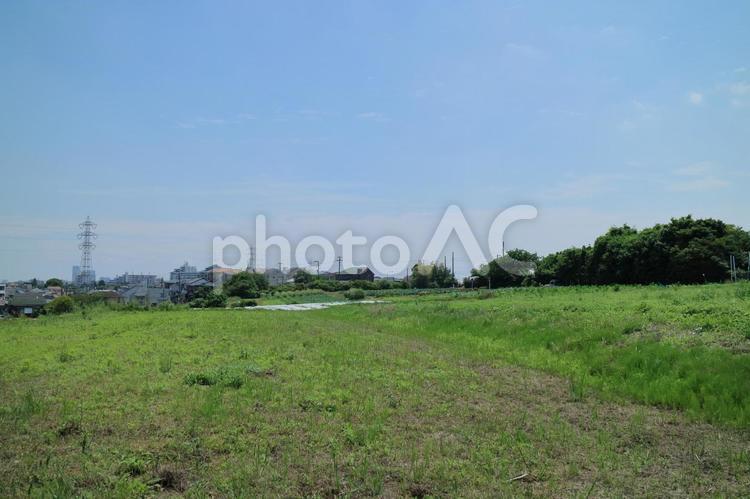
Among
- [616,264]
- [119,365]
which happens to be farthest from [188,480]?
[616,264]

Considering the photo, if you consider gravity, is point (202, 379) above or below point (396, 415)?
above

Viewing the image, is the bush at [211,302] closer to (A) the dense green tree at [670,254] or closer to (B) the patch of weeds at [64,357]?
(A) the dense green tree at [670,254]

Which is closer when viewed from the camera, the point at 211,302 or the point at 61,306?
the point at 61,306

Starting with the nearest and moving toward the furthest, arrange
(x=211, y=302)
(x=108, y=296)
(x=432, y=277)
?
(x=211, y=302), (x=108, y=296), (x=432, y=277)

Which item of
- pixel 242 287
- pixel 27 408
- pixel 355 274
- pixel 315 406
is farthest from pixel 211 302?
pixel 355 274

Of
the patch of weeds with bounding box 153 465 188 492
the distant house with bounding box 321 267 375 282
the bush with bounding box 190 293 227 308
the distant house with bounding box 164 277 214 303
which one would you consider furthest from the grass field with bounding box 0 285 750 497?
the distant house with bounding box 321 267 375 282

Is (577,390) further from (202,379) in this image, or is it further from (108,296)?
(108,296)

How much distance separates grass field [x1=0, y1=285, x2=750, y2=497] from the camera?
589 cm

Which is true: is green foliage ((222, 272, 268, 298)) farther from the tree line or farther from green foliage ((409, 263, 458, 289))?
the tree line

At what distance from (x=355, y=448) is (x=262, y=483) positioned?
5.00ft

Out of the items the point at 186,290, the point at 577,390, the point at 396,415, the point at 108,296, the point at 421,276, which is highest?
the point at 421,276

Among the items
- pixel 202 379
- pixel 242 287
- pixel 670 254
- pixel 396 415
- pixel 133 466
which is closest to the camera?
pixel 133 466

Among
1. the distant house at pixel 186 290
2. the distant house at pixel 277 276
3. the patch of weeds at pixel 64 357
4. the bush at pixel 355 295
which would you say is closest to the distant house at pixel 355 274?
the distant house at pixel 277 276

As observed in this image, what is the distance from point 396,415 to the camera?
8.51 metres
